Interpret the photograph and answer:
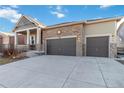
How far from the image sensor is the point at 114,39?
10.8 metres

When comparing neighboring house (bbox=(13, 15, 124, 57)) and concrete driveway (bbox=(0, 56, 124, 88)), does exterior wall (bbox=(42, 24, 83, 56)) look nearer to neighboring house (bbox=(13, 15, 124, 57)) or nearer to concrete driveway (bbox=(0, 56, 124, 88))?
neighboring house (bbox=(13, 15, 124, 57))

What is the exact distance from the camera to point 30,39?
731 inches

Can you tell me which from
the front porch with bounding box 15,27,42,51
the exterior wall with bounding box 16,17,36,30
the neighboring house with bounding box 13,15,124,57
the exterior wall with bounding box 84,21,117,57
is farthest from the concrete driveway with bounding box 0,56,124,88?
the exterior wall with bounding box 16,17,36,30

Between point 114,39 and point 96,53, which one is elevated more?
point 114,39

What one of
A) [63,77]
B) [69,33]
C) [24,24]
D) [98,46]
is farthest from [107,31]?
[24,24]

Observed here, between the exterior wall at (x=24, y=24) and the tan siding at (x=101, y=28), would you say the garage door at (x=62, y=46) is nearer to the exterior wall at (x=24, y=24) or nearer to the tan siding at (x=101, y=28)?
the tan siding at (x=101, y=28)

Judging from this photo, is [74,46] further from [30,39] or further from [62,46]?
[30,39]

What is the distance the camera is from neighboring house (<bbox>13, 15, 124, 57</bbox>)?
1091 centimetres

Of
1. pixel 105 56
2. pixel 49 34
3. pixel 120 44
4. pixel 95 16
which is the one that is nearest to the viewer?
pixel 105 56
